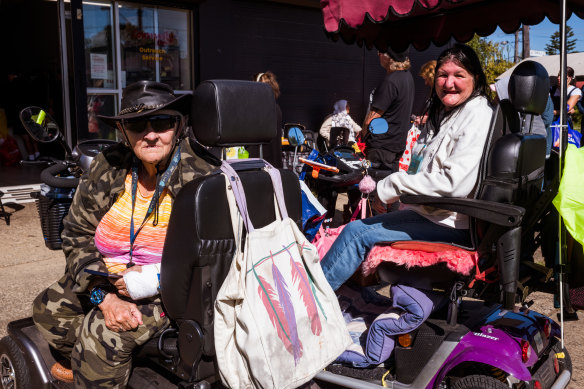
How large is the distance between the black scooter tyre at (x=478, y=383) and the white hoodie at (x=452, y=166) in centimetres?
71

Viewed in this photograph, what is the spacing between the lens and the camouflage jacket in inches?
98.0

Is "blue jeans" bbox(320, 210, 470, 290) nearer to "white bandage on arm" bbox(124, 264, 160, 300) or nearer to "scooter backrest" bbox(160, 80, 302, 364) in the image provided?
"scooter backrest" bbox(160, 80, 302, 364)

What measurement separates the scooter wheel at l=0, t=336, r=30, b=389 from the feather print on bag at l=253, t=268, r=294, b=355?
1.53 meters

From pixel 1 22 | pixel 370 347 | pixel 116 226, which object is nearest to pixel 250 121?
pixel 116 226

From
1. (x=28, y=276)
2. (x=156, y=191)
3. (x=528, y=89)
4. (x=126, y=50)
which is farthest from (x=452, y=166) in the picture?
(x=126, y=50)

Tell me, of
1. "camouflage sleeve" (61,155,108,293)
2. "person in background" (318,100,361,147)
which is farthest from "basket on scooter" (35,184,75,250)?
"person in background" (318,100,361,147)

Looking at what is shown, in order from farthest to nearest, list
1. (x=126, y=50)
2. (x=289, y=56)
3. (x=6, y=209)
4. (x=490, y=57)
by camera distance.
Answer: (x=490, y=57) → (x=289, y=56) → (x=126, y=50) → (x=6, y=209)

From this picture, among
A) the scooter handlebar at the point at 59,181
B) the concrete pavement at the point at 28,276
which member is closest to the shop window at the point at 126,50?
the concrete pavement at the point at 28,276

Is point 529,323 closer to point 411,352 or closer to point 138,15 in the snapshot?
point 411,352

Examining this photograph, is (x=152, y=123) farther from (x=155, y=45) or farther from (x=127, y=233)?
(x=155, y=45)

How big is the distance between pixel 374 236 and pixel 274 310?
987mm

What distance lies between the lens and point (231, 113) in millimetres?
2254

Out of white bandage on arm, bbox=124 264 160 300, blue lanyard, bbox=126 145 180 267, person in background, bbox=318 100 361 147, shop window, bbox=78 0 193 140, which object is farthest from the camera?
person in background, bbox=318 100 361 147

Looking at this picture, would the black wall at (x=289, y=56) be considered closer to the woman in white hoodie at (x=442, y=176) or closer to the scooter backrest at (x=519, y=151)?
the woman in white hoodie at (x=442, y=176)
